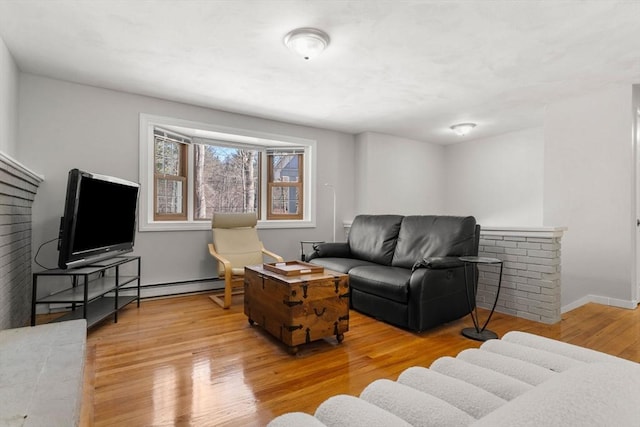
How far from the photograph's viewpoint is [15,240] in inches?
99.0

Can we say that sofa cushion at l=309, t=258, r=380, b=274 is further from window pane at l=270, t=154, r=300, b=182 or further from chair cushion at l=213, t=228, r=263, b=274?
window pane at l=270, t=154, r=300, b=182

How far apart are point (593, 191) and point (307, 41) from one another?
355 cm

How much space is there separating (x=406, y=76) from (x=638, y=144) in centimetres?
276

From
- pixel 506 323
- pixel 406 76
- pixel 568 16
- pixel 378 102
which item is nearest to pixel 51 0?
pixel 406 76

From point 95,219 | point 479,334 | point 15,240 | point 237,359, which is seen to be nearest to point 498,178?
point 479,334

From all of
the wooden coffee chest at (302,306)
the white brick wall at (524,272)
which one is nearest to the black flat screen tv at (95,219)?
the wooden coffee chest at (302,306)

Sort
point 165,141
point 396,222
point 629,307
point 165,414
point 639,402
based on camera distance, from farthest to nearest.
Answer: point 165,141, point 396,222, point 629,307, point 165,414, point 639,402

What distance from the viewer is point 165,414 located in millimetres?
1643

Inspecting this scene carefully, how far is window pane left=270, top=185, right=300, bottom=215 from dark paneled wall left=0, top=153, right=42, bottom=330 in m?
2.78

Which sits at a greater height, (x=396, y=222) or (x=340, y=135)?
(x=340, y=135)

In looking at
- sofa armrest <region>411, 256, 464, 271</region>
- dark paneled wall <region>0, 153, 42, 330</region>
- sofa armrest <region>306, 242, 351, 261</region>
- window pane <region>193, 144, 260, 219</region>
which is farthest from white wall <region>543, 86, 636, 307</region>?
dark paneled wall <region>0, 153, 42, 330</region>

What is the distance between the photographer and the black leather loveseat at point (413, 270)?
107 inches

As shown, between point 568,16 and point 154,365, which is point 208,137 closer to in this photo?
point 154,365

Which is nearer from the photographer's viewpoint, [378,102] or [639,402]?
[639,402]
